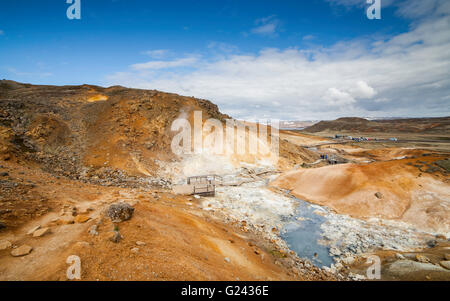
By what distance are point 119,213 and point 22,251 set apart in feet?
8.53

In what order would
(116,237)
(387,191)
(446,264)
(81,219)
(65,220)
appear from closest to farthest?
(116,237), (65,220), (81,219), (446,264), (387,191)

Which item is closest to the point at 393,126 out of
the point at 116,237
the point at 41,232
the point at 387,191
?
the point at 387,191

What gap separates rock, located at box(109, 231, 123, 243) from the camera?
595cm

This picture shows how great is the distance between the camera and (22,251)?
5.05m

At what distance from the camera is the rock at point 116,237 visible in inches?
234

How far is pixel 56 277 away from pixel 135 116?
24.2 m

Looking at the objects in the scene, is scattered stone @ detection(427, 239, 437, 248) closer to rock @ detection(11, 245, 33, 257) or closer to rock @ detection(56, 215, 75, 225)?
rock @ detection(56, 215, 75, 225)

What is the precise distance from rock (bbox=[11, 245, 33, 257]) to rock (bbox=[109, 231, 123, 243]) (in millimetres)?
1849

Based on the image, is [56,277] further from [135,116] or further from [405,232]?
[135,116]

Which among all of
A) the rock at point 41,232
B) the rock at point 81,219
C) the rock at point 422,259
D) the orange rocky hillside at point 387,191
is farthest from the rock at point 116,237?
the orange rocky hillside at point 387,191

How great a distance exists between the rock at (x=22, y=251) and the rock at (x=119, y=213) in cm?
220

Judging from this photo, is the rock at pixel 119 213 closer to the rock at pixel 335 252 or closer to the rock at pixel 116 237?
the rock at pixel 116 237

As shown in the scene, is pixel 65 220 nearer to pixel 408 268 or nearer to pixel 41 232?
pixel 41 232
